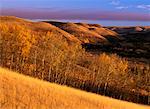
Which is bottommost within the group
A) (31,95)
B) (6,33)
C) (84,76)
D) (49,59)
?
(84,76)

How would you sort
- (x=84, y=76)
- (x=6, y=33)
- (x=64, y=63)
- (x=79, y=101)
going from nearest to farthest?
(x=79, y=101) → (x=6, y=33) → (x=64, y=63) → (x=84, y=76)

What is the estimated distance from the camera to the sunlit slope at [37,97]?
23.6 meters

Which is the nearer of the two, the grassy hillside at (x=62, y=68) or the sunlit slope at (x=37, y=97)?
the sunlit slope at (x=37, y=97)

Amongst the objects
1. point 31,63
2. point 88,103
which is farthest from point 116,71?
point 88,103

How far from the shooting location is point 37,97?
25.5 meters

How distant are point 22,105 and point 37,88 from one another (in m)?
3.66

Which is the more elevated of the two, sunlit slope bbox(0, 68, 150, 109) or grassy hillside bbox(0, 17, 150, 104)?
sunlit slope bbox(0, 68, 150, 109)

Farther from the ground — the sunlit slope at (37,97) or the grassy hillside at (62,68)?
the sunlit slope at (37,97)

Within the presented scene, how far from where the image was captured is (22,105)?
2327cm

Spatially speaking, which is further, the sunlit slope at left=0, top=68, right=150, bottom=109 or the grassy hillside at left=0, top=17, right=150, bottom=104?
the grassy hillside at left=0, top=17, right=150, bottom=104

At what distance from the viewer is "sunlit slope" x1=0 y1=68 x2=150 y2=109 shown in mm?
23625

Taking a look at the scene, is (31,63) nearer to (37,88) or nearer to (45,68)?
(45,68)

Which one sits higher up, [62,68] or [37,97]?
[37,97]

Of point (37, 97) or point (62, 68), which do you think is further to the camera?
point (62, 68)
